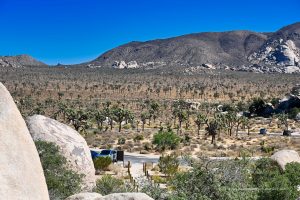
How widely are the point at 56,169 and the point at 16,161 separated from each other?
12.9m

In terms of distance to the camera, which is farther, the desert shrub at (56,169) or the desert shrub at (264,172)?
the desert shrub at (264,172)

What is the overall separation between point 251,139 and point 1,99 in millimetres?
67318

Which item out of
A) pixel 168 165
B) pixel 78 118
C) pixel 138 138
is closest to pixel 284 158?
pixel 168 165

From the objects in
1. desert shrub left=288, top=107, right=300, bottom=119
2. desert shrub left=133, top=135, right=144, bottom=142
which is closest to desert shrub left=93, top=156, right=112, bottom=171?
desert shrub left=133, top=135, right=144, bottom=142

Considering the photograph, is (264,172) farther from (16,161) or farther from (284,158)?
(16,161)

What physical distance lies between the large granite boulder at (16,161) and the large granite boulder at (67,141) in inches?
538

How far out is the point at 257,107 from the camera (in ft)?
363

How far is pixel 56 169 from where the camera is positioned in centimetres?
2039

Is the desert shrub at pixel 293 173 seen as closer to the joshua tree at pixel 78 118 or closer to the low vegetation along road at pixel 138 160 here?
the low vegetation along road at pixel 138 160

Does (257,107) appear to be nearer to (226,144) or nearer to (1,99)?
(226,144)

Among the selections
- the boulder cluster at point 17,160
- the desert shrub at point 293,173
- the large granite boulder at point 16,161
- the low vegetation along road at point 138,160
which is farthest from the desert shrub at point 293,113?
the large granite boulder at point 16,161

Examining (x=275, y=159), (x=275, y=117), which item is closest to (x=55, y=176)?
(x=275, y=159)

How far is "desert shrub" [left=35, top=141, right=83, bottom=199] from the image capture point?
743 inches

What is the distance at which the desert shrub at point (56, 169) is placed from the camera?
18.9 meters
